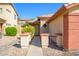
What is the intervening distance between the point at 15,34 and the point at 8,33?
1001 millimetres

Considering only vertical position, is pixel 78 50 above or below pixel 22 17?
below

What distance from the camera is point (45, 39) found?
1262 cm

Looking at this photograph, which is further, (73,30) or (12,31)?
(12,31)

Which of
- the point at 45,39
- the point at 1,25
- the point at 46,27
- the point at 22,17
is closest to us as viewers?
the point at 45,39

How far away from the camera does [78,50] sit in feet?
33.6

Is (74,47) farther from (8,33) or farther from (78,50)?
(8,33)

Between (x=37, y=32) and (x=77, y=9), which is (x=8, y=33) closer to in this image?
(x=37, y=32)

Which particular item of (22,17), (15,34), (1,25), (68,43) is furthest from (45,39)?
(22,17)

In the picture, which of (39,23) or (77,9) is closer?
(77,9)

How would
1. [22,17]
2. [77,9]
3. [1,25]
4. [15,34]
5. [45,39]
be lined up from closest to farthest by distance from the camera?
[77,9] < [45,39] < [15,34] < [1,25] < [22,17]

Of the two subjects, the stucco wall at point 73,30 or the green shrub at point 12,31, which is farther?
the green shrub at point 12,31

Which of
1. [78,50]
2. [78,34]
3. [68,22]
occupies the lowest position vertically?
[78,50]

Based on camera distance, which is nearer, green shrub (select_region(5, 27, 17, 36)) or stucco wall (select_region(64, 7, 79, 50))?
stucco wall (select_region(64, 7, 79, 50))

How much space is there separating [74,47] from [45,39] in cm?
287
